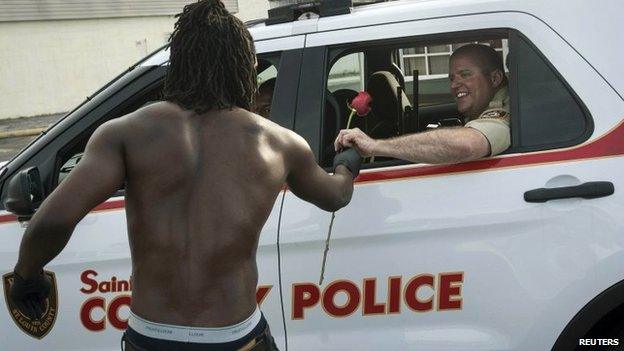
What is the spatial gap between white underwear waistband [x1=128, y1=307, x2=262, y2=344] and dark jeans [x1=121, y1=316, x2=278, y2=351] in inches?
0.4

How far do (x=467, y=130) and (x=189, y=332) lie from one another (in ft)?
4.48

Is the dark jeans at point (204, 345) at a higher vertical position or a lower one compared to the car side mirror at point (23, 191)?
lower

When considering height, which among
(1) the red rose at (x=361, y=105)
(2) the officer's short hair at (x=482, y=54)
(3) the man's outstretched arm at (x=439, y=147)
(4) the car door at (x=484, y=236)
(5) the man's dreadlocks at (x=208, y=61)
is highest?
(5) the man's dreadlocks at (x=208, y=61)

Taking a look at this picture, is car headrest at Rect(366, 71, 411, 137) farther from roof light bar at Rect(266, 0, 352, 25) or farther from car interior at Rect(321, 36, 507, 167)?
roof light bar at Rect(266, 0, 352, 25)

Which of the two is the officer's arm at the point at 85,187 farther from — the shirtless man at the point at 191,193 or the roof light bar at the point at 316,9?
the roof light bar at the point at 316,9

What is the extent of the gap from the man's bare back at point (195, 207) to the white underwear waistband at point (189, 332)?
0.02 metres

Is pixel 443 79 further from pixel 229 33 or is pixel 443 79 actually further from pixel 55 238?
pixel 55 238

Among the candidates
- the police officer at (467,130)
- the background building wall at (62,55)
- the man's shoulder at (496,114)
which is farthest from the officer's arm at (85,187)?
the background building wall at (62,55)

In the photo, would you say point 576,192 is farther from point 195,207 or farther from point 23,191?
point 23,191

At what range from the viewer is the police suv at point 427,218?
2.81 m

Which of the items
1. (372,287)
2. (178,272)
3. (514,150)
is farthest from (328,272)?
(178,272)

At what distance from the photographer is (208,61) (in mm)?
2109

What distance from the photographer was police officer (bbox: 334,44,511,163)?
284 cm

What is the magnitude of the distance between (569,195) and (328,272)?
89cm
